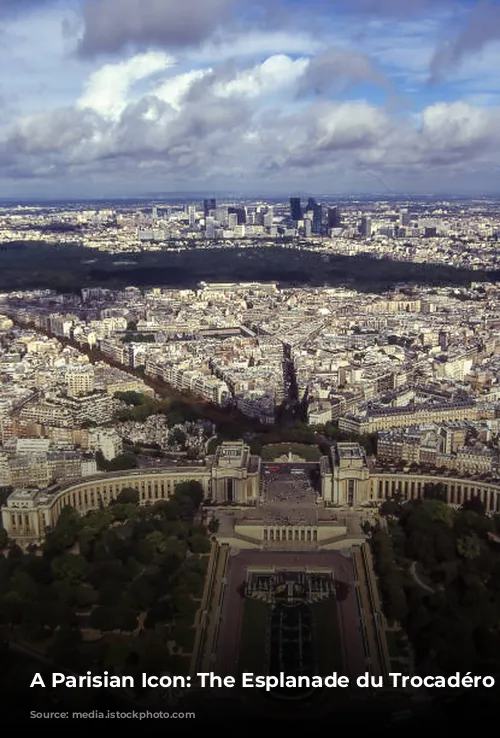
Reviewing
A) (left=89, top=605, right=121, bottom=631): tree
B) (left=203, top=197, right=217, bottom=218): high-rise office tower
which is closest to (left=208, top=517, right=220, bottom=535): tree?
(left=89, top=605, right=121, bottom=631): tree

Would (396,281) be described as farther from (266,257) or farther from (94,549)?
(94,549)

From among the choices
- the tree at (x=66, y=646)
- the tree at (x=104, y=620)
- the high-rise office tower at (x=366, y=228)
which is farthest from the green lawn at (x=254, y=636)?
the high-rise office tower at (x=366, y=228)

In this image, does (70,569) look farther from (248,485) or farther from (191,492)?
(248,485)

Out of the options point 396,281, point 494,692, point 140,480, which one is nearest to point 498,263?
point 396,281

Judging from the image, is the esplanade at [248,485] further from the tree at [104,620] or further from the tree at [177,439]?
the tree at [104,620]

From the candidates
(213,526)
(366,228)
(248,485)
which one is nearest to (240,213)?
(366,228)

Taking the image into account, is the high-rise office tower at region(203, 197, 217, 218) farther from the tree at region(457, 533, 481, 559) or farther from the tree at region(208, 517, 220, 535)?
the tree at region(457, 533, 481, 559)
